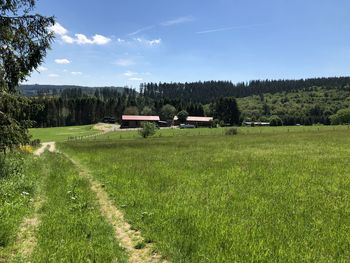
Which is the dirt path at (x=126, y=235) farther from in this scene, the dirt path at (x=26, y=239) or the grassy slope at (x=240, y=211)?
the dirt path at (x=26, y=239)

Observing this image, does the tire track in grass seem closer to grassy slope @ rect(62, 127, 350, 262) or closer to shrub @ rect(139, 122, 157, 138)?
grassy slope @ rect(62, 127, 350, 262)

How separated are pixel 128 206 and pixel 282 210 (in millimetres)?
5046

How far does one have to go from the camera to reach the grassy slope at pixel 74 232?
8117mm

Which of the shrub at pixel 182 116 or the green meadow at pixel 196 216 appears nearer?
the green meadow at pixel 196 216

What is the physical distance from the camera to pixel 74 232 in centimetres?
981

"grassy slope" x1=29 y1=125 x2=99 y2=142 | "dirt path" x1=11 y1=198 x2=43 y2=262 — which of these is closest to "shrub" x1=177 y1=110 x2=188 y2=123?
"grassy slope" x1=29 y1=125 x2=99 y2=142

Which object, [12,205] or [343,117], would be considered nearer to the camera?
[12,205]

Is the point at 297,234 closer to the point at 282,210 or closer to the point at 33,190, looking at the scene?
the point at 282,210

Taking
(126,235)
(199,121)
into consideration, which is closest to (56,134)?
(199,121)

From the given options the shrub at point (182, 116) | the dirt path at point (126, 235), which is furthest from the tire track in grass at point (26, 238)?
the shrub at point (182, 116)

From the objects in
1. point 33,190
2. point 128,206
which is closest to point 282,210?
point 128,206

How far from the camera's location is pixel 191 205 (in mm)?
12625

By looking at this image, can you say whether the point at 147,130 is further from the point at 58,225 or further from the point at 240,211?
the point at 58,225

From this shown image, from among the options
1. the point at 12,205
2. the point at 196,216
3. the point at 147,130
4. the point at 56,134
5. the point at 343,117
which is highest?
the point at 12,205
